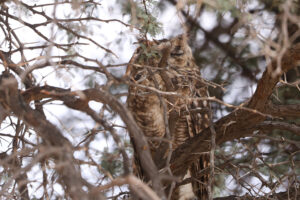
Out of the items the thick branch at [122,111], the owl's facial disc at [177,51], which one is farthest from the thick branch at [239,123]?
the owl's facial disc at [177,51]

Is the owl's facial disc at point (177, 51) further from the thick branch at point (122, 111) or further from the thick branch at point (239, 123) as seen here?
the thick branch at point (122, 111)

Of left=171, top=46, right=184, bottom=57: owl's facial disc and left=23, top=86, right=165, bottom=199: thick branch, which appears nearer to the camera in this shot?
left=23, top=86, right=165, bottom=199: thick branch

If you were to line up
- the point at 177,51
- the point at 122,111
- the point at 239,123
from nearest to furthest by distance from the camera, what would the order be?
the point at 122,111
the point at 239,123
the point at 177,51

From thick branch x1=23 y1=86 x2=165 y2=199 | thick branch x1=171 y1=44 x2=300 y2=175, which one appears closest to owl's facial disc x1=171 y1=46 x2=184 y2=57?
thick branch x1=171 y1=44 x2=300 y2=175

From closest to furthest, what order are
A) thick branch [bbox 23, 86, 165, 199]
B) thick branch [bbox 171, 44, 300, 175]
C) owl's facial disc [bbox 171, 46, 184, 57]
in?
1. thick branch [bbox 23, 86, 165, 199]
2. thick branch [bbox 171, 44, 300, 175]
3. owl's facial disc [bbox 171, 46, 184, 57]

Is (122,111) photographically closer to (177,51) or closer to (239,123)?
(239,123)

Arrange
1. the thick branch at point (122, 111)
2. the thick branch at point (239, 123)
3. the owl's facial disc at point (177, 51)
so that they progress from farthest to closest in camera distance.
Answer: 1. the owl's facial disc at point (177, 51)
2. the thick branch at point (239, 123)
3. the thick branch at point (122, 111)

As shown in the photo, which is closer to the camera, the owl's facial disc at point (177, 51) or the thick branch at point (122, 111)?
the thick branch at point (122, 111)

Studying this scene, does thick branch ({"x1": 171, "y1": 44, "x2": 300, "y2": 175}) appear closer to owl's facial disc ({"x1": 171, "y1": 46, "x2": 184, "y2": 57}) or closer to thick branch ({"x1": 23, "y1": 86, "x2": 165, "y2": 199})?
thick branch ({"x1": 23, "y1": 86, "x2": 165, "y2": 199})

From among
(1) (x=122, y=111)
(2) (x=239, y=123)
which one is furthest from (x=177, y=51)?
(1) (x=122, y=111)

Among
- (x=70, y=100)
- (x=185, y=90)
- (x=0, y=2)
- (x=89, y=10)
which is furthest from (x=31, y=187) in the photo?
(x=185, y=90)

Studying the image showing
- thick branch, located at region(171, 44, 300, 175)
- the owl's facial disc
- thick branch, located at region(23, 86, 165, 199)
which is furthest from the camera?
the owl's facial disc

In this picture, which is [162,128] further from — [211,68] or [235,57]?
[235,57]

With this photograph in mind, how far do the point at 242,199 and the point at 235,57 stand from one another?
77.3 inches
